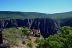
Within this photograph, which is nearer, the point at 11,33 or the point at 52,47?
the point at 52,47

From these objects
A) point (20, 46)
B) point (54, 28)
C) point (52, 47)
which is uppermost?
point (52, 47)

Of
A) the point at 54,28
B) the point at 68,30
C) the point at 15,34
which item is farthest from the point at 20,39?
the point at 54,28

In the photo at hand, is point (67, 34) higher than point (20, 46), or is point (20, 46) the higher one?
point (67, 34)

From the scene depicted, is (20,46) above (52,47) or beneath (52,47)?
beneath

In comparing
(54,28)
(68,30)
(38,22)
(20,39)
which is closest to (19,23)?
(38,22)

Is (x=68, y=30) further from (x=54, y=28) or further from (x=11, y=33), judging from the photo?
(x=54, y=28)

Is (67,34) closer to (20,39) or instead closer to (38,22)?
(20,39)

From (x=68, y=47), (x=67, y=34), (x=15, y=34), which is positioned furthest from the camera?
(x=15, y=34)

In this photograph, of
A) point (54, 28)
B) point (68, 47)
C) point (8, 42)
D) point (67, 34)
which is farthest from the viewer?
point (54, 28)

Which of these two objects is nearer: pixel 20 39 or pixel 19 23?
pixel 20 39

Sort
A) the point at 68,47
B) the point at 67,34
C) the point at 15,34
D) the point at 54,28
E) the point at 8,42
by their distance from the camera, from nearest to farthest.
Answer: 1. the point at 68,47
2. the point at 67,34
3. the point at 8,42
4. the point at 15,34
5. the point at 54,28
